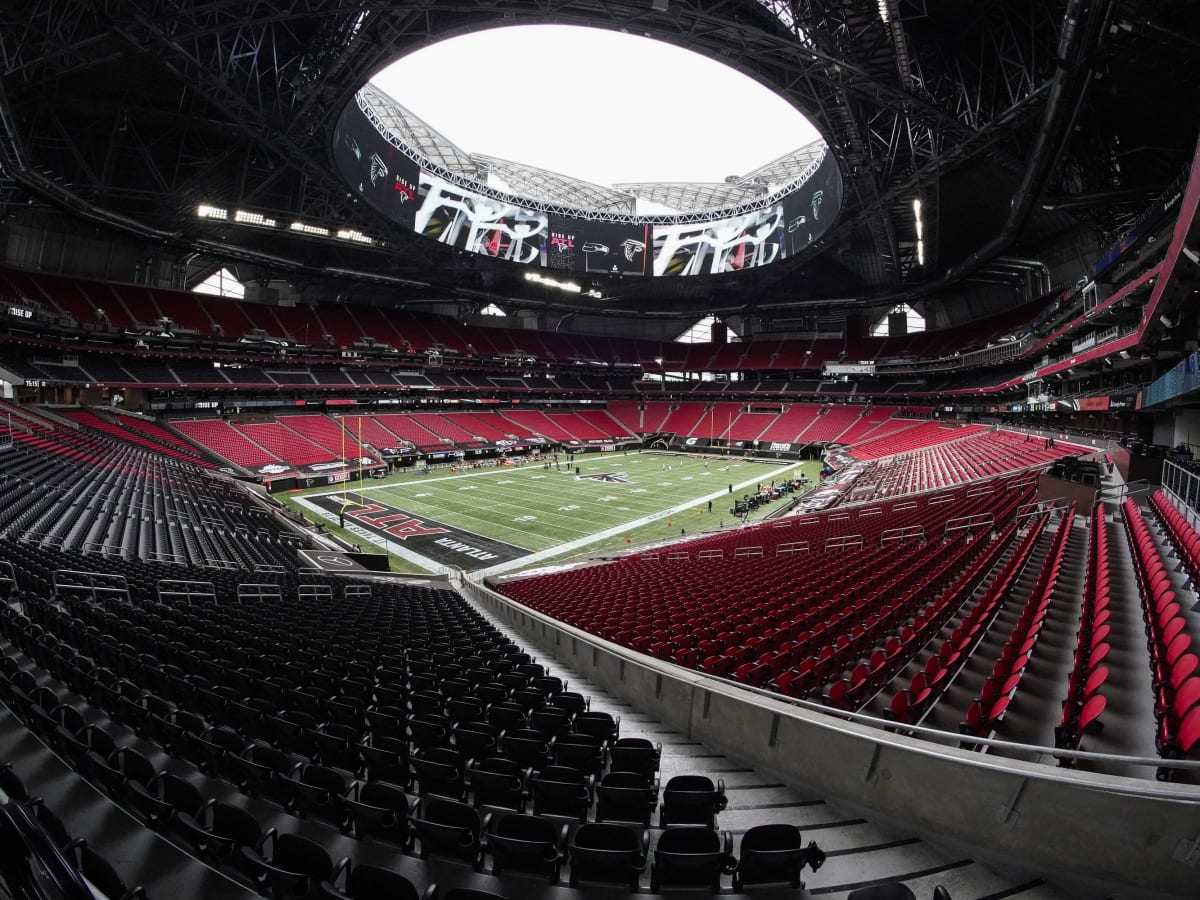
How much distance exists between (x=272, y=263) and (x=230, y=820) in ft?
182

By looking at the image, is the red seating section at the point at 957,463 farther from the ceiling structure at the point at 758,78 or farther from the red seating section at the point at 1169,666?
the red seating section at the point at 1169,666

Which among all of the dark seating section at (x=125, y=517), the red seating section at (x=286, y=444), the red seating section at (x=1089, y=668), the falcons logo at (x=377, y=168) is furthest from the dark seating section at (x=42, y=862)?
the red seating section at (x=286, y=444)

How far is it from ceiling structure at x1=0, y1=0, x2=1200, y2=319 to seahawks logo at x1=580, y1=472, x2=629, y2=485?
23.5 metres

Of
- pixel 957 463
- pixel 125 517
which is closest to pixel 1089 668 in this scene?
pixel 125 517

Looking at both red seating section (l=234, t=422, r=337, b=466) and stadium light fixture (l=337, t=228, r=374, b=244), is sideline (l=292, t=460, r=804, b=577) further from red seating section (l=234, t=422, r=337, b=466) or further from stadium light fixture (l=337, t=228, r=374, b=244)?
stadium light fixture (l=337, t=228, r=374, b=244)

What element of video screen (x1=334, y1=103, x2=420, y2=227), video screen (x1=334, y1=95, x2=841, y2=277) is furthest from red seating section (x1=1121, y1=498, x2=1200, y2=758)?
video screen (x1=334, y1=103, x2=420, y2=227)

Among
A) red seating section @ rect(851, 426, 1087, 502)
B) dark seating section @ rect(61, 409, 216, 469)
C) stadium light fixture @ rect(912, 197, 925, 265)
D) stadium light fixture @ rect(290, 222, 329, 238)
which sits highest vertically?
stadium light fixture @ rect(912, 197, 925, 265)

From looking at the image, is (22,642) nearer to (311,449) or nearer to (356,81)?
(356,81)

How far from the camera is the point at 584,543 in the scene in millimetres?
25938

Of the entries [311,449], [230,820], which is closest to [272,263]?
[311,449]

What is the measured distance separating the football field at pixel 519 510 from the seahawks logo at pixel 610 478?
76 mm

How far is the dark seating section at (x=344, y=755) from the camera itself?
127 inches

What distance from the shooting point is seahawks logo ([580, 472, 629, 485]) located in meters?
41.4

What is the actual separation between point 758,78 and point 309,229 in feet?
103
